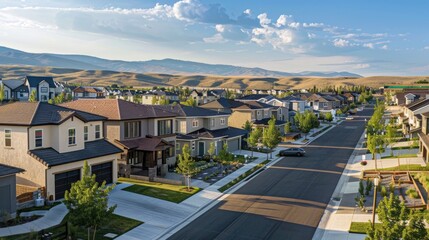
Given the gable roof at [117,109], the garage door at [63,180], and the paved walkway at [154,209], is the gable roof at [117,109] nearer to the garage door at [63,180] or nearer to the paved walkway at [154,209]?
the paved walkway at [154,209]

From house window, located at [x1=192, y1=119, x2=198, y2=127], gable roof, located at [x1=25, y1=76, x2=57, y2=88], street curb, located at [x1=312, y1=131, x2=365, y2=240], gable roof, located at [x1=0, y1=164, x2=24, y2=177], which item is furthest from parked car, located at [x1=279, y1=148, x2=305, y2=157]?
gable roof, located at [x1=25, y1=76, x2=57, y2=88]

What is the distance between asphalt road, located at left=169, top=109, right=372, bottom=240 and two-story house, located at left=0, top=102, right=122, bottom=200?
1103 centimetres

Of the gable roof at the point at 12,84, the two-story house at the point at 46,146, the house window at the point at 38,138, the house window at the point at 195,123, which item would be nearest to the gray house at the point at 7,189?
the two-story house at the point at 46,146

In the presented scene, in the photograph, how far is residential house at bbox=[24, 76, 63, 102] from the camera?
116 metres

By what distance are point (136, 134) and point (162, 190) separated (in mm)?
10432

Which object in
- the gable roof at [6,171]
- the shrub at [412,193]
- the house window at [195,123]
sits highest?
the house window at [195,123]

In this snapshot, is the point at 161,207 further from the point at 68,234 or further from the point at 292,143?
the point at 292,143

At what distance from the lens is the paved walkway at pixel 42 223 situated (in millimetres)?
22053

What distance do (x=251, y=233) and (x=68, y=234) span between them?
10903mm

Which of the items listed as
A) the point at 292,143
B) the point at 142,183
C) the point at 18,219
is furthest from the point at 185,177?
the point at 292,143

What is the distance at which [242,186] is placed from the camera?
3628 centimetres

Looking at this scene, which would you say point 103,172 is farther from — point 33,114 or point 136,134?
point 136,134

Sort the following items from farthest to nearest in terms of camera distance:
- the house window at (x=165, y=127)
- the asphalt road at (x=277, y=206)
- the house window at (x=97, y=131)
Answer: the house window at (x=165, y=127), the house window at (x=97, y=131), the asphalt road at (x=277, y=206)

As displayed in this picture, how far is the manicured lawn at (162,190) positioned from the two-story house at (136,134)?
5.52 ft
